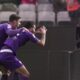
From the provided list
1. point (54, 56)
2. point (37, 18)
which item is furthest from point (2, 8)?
point (54, 56)

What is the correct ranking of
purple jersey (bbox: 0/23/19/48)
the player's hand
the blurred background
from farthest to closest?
1. the blurred background
2. the player's hand
3. purple jersey (bbox: 0/23/19/48)

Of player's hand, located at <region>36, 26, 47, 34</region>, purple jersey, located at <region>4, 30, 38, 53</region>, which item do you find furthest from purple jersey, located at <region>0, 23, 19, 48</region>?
player's hand, located at <region>36, 26, 47, 34</region>

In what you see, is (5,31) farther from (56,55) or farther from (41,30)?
(56,55)

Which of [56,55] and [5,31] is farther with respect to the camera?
[56,55]

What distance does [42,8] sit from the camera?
14.0 metres

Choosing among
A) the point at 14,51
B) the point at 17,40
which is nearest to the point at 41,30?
the point at 17,40

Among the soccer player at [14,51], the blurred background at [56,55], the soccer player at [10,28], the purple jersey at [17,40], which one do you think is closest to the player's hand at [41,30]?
the soccer player at [14,51]

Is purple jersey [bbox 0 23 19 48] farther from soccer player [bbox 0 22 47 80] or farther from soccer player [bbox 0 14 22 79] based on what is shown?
soccer player [bbox 0 22 47 80]

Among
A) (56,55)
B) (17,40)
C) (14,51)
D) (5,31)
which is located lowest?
(56,55)

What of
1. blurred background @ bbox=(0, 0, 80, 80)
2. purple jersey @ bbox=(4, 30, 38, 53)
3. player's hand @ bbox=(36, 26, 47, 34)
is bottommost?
blurred background @ bbox=(0, 0, 80, 80)

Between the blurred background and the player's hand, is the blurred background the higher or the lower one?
the lower one

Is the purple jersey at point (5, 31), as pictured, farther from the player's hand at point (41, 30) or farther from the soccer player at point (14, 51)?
the player's hand at point (41, 30)

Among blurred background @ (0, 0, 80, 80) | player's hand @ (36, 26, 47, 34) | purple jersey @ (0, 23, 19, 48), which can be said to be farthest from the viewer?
blurred background @ (0, 0, 80, 80)

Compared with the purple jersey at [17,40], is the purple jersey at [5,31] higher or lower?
higher
